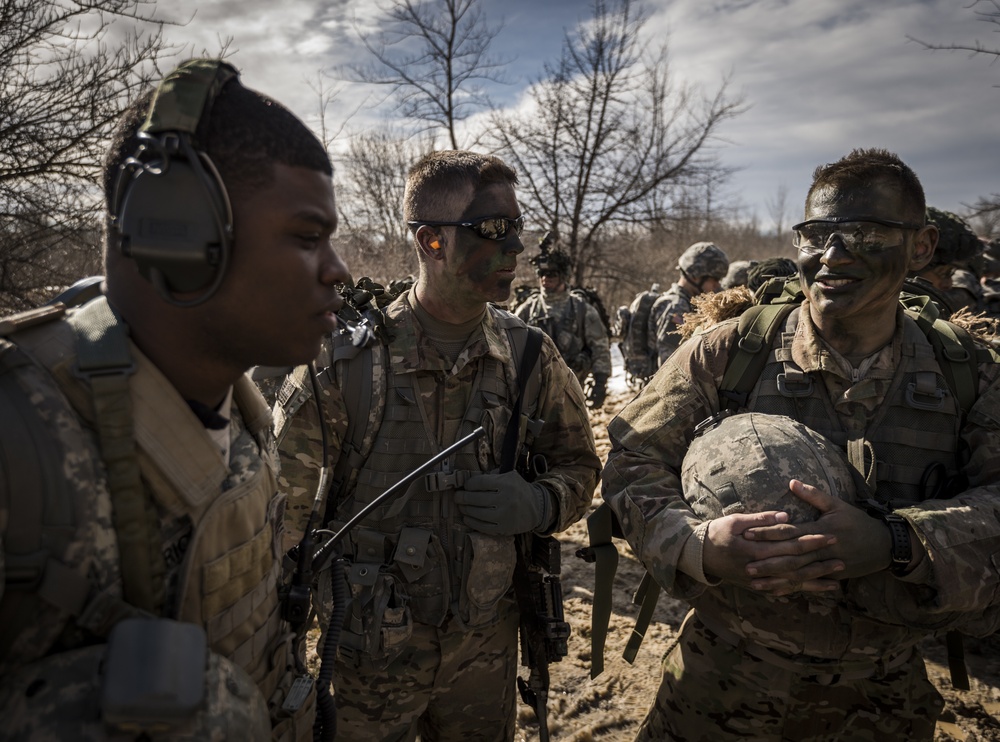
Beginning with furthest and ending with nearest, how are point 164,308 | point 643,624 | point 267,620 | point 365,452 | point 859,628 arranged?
point 643,624
point 365,452
point 859,628
point 267,620
point 164,308

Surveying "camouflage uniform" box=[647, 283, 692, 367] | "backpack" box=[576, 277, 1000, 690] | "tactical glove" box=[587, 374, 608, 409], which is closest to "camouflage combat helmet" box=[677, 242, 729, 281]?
"camouflage uniform" box=[647, 283, 692, 367]

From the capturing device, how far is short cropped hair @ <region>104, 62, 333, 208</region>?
1.23 metres

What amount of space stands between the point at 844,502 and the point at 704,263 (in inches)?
267

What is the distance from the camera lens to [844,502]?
2008 mm

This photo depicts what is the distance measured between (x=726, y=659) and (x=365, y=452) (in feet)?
4.96

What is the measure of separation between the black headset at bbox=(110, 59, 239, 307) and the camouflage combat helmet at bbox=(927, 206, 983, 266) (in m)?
4.83

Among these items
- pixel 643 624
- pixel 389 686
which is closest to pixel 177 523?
pixel 389 686

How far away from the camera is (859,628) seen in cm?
220

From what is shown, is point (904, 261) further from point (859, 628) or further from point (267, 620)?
point (267, 620)

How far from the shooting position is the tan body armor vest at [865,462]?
220 centimetres

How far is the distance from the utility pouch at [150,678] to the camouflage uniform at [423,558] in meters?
1.32

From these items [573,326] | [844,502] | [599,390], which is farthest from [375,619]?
[573,326]

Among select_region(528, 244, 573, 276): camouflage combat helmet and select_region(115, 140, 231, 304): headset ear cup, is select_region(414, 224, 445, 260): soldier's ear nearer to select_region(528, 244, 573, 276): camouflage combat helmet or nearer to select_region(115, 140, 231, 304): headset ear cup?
select_region(115, 140, 231, 304): headset ear cup

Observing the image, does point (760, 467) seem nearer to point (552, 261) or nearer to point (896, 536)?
point (896, 536)
